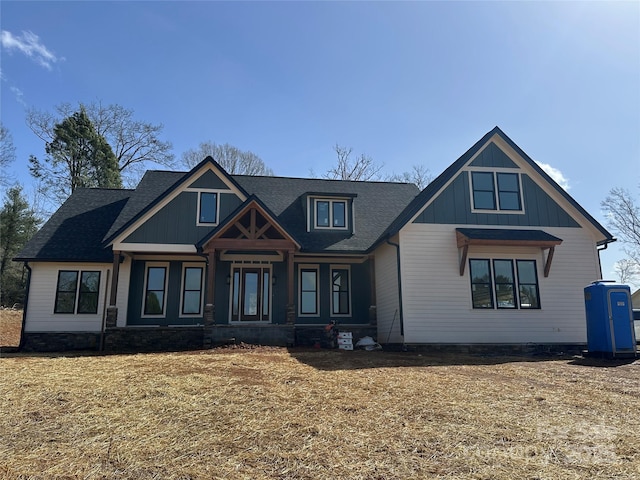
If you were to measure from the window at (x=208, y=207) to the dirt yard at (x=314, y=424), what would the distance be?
7.51 metres

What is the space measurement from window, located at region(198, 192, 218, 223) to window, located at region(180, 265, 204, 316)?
1867 mm

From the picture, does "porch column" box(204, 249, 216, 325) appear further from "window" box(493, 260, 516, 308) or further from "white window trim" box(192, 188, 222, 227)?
"window" box(493, 260, 516, 308)

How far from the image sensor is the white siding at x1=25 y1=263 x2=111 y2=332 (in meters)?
14.1

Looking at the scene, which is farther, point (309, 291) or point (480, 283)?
point (309, 291)

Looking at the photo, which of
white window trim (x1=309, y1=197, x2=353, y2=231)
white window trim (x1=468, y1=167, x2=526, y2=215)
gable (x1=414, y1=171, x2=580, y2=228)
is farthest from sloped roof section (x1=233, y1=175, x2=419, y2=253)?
white window trim (x1=468, y1=167, x2=526, y2=215)

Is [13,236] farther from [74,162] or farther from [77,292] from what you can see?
[77,292]

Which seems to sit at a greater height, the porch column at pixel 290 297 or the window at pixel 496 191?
the window at pixel 496 191

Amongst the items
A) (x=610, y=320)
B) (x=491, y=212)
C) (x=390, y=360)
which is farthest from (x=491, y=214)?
(x=390, y=360)

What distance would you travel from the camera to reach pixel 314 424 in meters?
4.54

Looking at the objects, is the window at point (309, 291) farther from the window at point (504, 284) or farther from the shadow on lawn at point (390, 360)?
the window at point (504, 284)

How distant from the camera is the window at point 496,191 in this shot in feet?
44.9

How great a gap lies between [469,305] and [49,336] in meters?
13.4

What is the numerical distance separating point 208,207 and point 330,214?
4537mm

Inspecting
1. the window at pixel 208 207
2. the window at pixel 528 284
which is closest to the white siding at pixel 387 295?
the window at pixel 528 284
